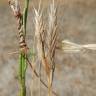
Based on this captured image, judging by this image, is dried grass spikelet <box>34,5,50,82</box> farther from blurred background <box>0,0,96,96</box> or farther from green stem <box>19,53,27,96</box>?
blurred background <box>0,0,96,96</box>

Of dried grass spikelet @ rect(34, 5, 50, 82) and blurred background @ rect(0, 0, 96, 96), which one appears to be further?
blurred background @ rect(0, 0, 96, 96)

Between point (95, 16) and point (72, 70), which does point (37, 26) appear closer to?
point (72, 70)

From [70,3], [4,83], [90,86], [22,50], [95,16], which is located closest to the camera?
[22,50]

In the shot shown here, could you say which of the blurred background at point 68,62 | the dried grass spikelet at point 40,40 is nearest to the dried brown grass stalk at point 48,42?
the dried grass spikelet at point 40,40

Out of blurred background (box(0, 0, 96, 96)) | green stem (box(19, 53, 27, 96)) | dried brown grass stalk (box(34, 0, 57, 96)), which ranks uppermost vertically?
dried brown grass stalk (box(34, 0, 57, 96))

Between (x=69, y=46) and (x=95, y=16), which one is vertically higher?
(x=69, y=46)

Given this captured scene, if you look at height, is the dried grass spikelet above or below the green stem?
above

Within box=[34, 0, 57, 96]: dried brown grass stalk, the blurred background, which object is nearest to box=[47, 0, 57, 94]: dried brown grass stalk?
box=[34, 0, 57, 96]: dried brown grass stalk

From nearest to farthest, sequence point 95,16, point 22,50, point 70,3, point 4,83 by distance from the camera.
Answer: point 22,50, point 4,83, point 95,16, point 70,3

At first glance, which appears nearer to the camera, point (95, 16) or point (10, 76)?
point (10, 76)

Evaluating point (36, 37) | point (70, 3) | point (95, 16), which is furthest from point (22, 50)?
point (70, 3)

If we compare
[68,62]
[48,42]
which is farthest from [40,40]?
[68,62]
